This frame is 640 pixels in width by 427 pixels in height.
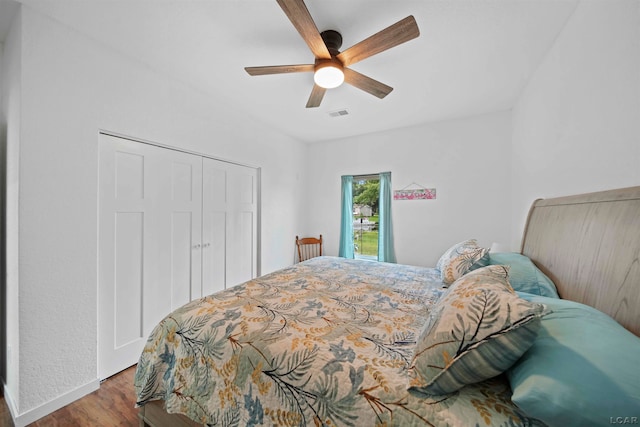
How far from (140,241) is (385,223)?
3.11 meters

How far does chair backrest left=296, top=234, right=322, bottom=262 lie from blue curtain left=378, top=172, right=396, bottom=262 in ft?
3.60

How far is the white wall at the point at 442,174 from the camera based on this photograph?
3018 millimetres

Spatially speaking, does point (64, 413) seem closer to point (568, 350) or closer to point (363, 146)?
point (568, 350)

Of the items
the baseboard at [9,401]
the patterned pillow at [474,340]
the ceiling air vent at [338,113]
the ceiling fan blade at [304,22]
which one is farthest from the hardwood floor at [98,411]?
the ceiling air vent at [338,113]

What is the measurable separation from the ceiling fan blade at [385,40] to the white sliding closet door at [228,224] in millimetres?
1930

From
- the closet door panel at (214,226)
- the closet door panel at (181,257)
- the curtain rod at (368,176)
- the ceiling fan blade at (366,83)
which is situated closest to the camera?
the ceiling fan blade at (366,83)

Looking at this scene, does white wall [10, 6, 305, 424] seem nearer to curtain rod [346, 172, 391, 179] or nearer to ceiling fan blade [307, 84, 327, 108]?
ceiling fan blade [307, 84, 327, 108]

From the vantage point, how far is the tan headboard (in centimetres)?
90

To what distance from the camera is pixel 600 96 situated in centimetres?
124

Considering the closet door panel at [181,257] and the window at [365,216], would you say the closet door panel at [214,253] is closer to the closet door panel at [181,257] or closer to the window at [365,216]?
the closet door panel at [181,257]

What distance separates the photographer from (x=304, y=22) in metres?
1.32

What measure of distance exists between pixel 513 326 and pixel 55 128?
8.98 feet

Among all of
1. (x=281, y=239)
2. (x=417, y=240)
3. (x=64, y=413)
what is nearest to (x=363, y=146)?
(x=417, y=240)

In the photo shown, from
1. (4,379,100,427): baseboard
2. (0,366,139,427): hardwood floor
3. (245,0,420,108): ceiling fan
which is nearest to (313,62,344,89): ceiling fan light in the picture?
(245,0,420,108): ceiling fan
